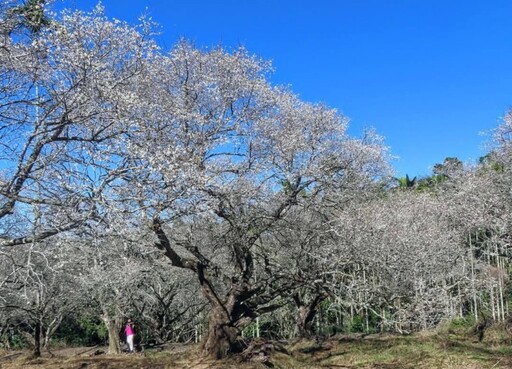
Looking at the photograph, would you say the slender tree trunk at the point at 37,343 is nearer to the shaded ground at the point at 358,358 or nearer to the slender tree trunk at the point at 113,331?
the slender tree trunk at the point at 113,331

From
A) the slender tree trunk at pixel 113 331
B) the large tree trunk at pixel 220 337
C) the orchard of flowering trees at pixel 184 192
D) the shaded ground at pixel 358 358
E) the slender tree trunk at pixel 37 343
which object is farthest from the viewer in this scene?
the slender tree trunk at pixel 113 331

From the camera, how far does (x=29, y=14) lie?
6727 millimetres

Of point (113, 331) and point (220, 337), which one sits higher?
point (220, 337)

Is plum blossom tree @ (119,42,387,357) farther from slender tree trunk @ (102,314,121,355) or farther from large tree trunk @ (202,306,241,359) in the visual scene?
slender tree trunk @ (102,314,121,355)

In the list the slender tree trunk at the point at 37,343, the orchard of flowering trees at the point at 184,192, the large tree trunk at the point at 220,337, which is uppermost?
the orchard of flowering trees at the point at 184,192

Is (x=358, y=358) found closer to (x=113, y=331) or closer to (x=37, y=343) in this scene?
(x=113, y=331)

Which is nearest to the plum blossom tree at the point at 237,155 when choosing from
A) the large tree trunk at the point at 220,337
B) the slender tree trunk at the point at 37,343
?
the large tree trunk at the point at 220,337

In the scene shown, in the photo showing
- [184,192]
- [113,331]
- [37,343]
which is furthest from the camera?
[113,331]

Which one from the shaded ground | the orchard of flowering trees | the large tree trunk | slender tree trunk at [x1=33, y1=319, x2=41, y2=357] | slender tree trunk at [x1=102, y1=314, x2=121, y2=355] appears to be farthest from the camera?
slender tree trunk at [x1=102, y1=314, x2=121, y2=355]

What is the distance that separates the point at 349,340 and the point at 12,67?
1130 centimetres

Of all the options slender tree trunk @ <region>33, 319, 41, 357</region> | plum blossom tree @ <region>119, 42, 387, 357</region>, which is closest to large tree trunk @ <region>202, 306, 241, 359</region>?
plum blossom tree @ <region>119, 42, 387, 357</region>

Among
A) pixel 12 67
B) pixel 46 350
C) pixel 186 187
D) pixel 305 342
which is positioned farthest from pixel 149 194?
pixel 46 350

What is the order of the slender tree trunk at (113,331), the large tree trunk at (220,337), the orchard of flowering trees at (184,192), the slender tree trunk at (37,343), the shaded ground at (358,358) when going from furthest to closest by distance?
the slender tree trunk at (113,331) < the slender tree trunk at (37,343) < the large tree trunk at (220,337) < the shaded ground at (358,358) < the orchard of flowering trees at (184,192)

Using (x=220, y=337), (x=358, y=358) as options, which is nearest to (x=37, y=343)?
(x=220, y=337)
